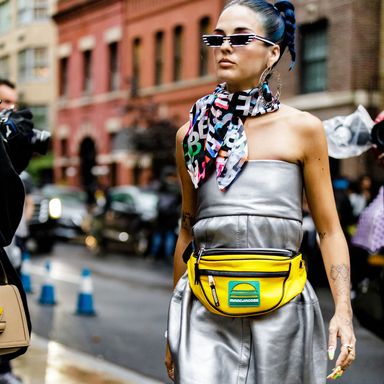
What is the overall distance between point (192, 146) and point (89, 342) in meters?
5.95

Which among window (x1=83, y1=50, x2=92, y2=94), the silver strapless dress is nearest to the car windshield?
Answer: window (x1=83, y1=50, x2=92, y2=94)

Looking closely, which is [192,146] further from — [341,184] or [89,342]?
[341,184]

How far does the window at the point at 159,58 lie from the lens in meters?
33.5

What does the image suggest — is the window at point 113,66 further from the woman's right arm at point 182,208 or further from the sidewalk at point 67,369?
the woman's right arm at point 182,208

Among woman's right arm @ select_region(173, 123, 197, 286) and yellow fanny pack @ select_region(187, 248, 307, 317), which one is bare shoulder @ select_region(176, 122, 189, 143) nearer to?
woman's right arm @ select_region(173, 123, 197, 286)

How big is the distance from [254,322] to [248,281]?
15 cm

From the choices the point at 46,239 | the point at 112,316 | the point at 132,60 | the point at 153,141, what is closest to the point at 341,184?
the point at 112,316

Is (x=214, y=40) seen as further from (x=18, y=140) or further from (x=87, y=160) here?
(x=87, y=160)

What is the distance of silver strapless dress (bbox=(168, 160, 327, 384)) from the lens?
3211mm

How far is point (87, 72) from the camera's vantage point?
128 ft

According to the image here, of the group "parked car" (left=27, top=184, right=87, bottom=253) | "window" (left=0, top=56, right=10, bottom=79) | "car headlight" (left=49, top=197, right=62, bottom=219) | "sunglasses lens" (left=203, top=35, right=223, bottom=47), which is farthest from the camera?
"car headlight" (left=49, top=197, right=62, bottom=219)

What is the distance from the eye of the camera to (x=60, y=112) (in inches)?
1642

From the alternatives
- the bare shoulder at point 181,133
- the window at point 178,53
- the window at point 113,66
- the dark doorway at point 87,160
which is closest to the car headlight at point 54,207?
the window at point 178,53

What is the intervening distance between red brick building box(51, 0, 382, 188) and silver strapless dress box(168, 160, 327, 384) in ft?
53.6
